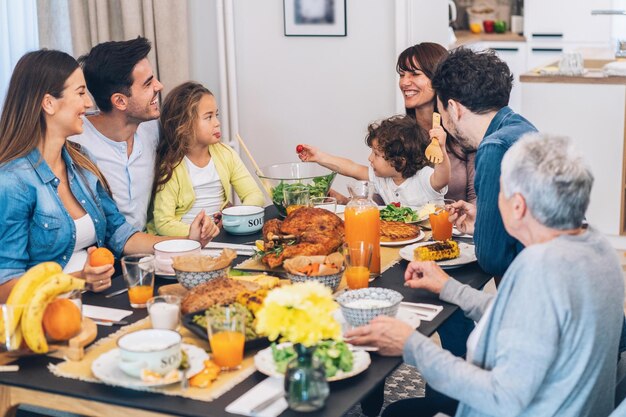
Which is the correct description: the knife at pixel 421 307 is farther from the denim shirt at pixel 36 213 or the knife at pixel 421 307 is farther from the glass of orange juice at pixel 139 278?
the denim shirt at pixel 36 213

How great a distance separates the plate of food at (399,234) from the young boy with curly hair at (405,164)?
49 cm

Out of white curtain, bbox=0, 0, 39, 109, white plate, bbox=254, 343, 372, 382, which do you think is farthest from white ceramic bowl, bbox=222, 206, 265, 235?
white curtain, bbox=0, 0, 39, 109

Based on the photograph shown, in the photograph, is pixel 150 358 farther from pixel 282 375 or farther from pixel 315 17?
pixel 315 17

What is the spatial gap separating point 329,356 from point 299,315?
0.19 metres

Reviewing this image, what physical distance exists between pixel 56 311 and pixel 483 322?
37.7 inches

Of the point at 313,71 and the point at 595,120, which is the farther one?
the point at 595,120

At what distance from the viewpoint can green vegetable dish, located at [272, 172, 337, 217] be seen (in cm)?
314

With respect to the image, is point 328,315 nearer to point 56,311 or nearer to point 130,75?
point 56,311

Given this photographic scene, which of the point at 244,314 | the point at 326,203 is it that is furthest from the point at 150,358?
the point at 326,203

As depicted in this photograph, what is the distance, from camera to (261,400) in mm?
1771

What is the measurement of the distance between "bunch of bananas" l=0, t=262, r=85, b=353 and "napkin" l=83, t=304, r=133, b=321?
23cm

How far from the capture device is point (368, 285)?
2449 millimetres

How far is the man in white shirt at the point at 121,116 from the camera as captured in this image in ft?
11.1

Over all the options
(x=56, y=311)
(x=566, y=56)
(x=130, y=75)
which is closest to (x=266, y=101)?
(x=130, y=75)
